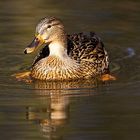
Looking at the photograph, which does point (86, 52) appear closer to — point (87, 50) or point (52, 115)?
point (87, 50)

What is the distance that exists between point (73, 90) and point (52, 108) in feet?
3.23

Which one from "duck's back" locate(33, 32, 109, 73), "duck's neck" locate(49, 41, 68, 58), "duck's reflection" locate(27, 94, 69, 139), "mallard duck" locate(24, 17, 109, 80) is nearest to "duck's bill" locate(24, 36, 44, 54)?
"mallard duck" locate(24, 17, 109, 80)

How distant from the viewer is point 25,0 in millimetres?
18219

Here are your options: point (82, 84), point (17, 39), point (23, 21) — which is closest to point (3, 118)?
point (82, 84)

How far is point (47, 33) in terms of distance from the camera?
13.1m

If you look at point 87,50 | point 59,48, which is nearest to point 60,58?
point 59,48

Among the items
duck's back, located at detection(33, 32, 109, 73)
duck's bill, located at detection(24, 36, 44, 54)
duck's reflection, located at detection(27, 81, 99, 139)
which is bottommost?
duck's reflection, located at detection(27, 81, 99, 139)

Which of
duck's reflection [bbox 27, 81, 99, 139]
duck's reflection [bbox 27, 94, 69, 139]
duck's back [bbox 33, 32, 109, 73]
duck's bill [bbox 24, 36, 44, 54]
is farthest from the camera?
duck's back [bbox 33, 32, 109, 73]

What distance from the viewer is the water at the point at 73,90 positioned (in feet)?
→ 34.3

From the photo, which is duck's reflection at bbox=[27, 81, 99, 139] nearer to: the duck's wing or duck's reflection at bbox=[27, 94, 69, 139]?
duck's reflection at bbox=[27, 94, 69, 139]

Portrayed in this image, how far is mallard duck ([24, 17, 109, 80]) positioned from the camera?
13178 mm

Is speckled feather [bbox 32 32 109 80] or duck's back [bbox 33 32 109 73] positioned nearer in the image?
speckled feather [bbox 32 32 109 80]

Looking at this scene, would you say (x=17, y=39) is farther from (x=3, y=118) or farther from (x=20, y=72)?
(x=3, y=118)

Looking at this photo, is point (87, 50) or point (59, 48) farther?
point (87, 50)
